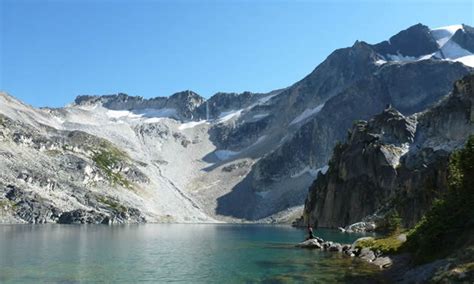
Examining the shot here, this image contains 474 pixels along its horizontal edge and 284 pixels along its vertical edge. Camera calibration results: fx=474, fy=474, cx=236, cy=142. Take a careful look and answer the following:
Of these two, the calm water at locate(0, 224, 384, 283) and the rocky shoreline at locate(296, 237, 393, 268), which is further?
the rocky shoreline at locate(296, 237, 393, 268)

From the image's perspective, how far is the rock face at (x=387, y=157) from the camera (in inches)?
6102

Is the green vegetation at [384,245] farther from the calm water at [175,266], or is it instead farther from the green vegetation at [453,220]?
the green vegetation at [453,220]

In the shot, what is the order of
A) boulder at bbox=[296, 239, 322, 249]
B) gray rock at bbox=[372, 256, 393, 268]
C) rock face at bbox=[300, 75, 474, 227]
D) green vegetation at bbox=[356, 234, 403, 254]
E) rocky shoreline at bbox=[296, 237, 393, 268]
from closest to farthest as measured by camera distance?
1. gray rock at bbox=[372, 256, 393, 268]
2. rocky shoreline at bbox=[296, 237, 393, 268]
3. green vegetation at bbox=[356, 234, 403, 254]
4. boulder at bbox=[296, 239, 322, 249]
5. rock face at bbox=[300, 75, 474, 227]

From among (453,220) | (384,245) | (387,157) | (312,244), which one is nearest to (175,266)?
(384,245)

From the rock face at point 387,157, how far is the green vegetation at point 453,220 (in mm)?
94018

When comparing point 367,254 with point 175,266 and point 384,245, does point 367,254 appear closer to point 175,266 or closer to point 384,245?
point 384,245

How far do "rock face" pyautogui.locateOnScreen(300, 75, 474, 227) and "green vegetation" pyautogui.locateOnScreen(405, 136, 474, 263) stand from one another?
9402 centimetres


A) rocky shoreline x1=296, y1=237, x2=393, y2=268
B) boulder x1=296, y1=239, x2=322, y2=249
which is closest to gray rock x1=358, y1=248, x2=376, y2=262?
rocky shoreline x1=296, y1=237, x2=393, y2=268

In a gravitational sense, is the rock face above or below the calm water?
above

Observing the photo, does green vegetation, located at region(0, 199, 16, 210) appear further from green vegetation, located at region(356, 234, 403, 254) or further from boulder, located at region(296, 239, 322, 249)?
green vegetation, located at region(356, 234, 403, 254)

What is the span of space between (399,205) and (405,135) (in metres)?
53.8

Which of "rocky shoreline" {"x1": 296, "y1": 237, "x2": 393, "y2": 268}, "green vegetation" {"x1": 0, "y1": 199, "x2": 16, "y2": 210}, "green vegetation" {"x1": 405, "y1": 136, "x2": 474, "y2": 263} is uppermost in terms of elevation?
"green vegetation" {"x1": 0, "y1": 199, "x2": 16, "y2": 210}

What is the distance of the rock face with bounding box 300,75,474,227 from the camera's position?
6102 inches

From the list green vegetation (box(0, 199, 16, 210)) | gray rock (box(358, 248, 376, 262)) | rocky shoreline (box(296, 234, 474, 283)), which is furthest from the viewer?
green vegetation (box(0, 199, 16, 210))
